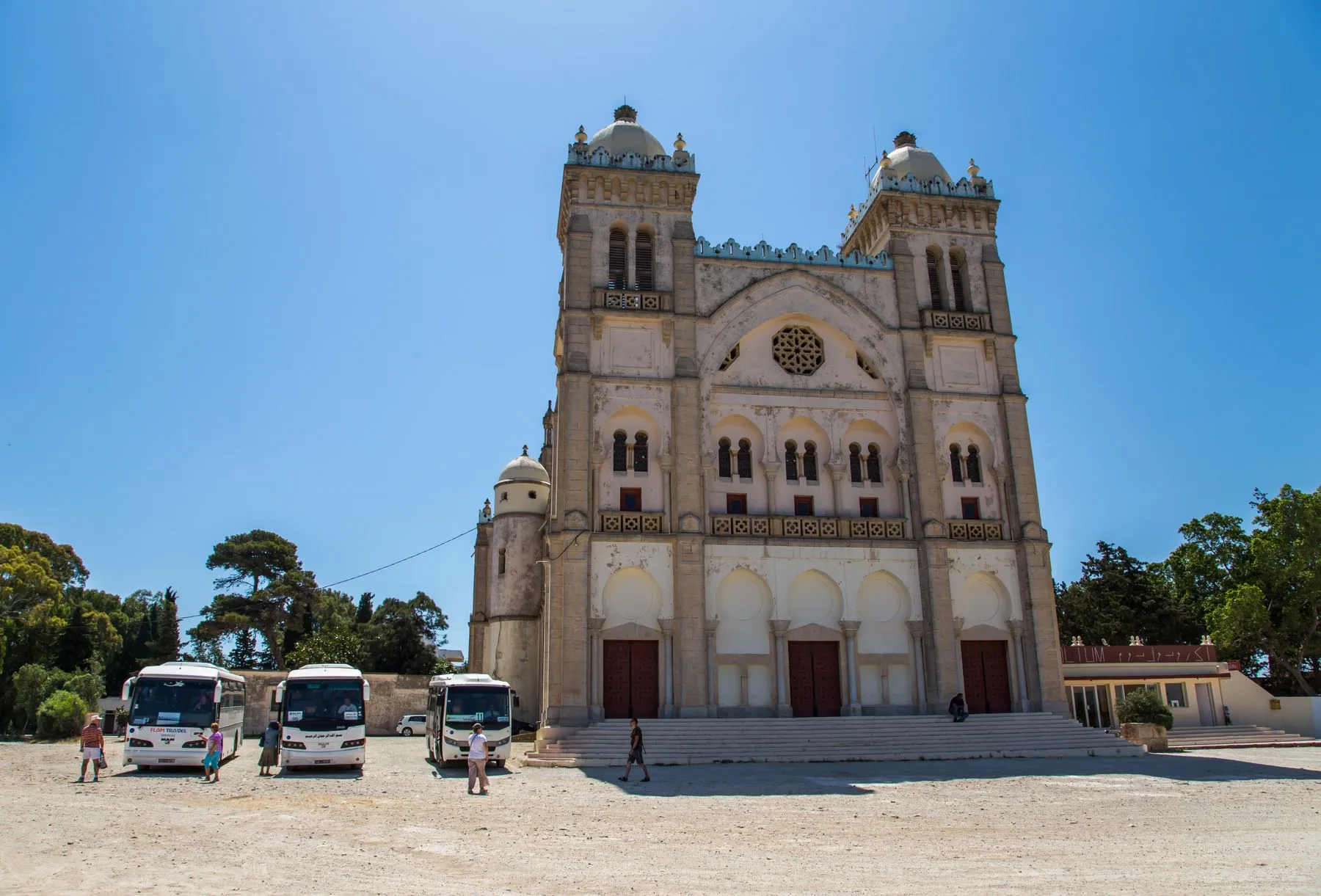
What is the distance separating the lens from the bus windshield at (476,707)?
80.0ft

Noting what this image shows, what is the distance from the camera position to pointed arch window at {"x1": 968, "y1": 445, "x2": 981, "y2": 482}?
34.2 metres

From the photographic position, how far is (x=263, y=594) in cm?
6494

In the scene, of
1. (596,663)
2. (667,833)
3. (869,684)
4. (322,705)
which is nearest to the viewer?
(667,833)

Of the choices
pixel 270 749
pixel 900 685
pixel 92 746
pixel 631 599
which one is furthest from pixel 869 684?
pixel 92 746

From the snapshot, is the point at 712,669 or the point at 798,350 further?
the point at 798,350

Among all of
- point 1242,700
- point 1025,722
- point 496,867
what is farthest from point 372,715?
point 1242,700

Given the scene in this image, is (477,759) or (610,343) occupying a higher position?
(610,343)

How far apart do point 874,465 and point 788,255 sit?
28.2 feet

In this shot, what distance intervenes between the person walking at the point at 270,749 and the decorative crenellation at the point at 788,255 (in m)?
21.3

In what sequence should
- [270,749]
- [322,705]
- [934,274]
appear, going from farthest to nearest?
[934,274], [322,705], [270,749]

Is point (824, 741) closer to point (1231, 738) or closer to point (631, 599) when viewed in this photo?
point (631, 599)

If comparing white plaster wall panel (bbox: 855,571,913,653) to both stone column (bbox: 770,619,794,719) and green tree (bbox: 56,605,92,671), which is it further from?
green tree (bbox: 56,605,92,671)

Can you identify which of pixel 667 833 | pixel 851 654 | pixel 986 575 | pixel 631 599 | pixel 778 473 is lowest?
pixel 667 833

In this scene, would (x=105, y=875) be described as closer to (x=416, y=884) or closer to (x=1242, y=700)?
(x=416, y=884)
